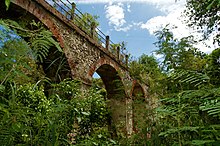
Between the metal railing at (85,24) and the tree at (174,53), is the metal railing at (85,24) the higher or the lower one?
the higher one

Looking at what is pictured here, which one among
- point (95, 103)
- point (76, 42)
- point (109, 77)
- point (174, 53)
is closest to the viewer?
point (174, 53)

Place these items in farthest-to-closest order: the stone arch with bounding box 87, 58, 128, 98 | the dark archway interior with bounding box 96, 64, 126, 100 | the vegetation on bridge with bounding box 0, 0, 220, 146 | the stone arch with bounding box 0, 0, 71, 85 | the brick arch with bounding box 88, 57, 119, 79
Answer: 1. the dark archway interior with bounding box 96, 64, 126, 100
2. the stone arch with bounding box 87, 58, 128, 98
3. the brick arch with bounding box 88, 57, 119, 79
4. the stone arch with bounding box 0, 0, 71, 85
5. the vegetation on bridge with bounding box 0, 0, 220, 146

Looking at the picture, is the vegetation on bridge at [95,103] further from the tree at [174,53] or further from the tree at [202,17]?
the tree at [202,17]

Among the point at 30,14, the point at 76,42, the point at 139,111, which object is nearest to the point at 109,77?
the point at 76,42

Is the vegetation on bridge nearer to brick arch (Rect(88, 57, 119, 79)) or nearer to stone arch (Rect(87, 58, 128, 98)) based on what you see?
brick arch (Rect(88, 57, 119, 79))

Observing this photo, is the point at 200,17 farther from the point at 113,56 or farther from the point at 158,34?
the point at 158,34

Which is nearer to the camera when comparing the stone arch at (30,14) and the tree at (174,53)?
the tree at (174,53)

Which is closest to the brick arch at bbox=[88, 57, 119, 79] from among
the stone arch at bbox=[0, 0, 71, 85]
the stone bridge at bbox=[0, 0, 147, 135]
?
the stone bridge at bbox=[0, 0, 147, 135]

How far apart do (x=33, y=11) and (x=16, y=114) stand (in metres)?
6.39

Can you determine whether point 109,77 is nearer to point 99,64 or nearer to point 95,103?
point 99,64

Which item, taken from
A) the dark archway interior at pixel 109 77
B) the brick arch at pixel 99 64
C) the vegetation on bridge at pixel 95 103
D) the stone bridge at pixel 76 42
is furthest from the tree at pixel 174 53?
Answer: the dark archway interior at pixel 109 77

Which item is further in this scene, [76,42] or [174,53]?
[76,42]

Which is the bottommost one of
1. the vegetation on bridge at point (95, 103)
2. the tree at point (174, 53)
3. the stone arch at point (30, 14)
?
the vegetation on bridge at point (95, 103)

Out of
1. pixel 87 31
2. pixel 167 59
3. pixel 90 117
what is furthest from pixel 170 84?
pixel 87 31
